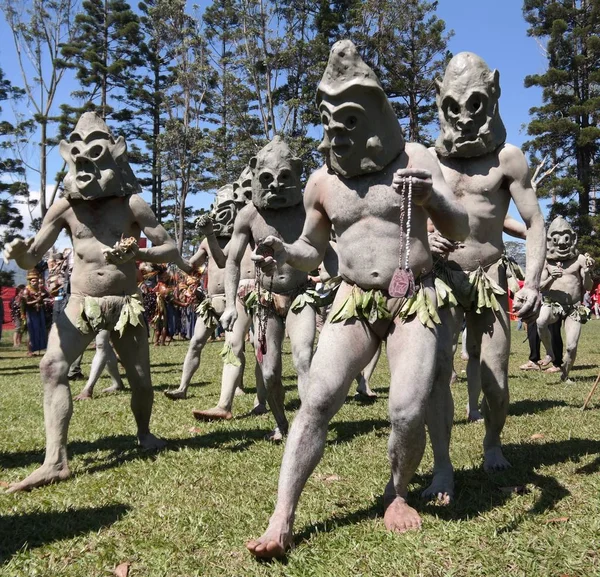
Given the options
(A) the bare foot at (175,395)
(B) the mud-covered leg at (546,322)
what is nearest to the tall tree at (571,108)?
(B) the mud-covered leg at (546,322)

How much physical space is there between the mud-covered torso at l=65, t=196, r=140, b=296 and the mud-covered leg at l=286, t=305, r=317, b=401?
5.04ft

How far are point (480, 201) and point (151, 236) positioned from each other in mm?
2706

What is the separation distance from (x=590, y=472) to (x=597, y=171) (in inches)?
1217

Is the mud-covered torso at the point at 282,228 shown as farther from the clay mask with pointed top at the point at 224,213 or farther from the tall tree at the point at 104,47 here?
the tall tree at the point at 104,47

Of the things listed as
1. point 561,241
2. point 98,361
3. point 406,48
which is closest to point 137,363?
point 98,361

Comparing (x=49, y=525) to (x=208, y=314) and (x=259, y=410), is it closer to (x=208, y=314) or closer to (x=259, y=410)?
(x=259, y=410)

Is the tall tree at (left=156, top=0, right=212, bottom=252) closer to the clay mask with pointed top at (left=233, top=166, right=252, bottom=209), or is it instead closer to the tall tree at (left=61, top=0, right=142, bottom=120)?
the tall tree at (left=61, top=0, right=142, bottom=120)

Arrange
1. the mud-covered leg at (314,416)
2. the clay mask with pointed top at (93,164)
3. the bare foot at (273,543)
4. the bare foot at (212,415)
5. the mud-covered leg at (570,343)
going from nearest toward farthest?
the bare foot at (273,543)
the mud-covered leg at (314,416)
the clay mask with pointed top at (93,164)
the bare foot at (212,415)
the mud-covered leg at (570,343)

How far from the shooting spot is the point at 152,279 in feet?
68.6

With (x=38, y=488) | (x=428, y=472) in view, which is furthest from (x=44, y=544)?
(x=428, y=472)

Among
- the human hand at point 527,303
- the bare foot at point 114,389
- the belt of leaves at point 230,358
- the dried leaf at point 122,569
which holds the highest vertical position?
A: the human hand at point 527,303

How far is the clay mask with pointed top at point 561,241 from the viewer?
35.2 feet

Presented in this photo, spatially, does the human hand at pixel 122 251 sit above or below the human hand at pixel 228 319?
above

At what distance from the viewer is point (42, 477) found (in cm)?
489
